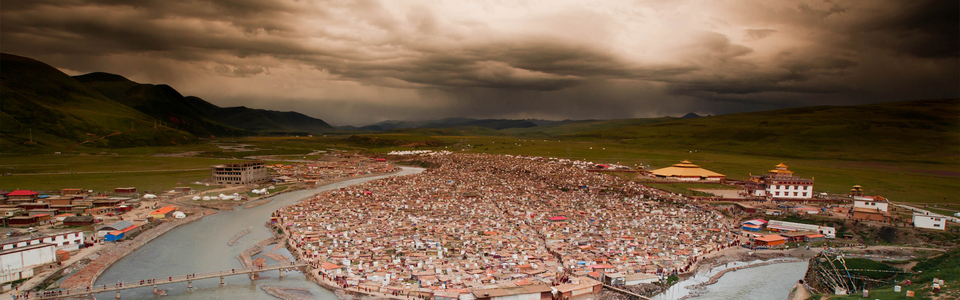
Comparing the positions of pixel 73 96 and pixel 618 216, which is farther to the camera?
pixel 73 96

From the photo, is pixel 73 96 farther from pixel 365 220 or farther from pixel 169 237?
pixel 365 220

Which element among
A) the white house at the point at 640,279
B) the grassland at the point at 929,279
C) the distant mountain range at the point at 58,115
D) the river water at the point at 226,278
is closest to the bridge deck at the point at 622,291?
the white house at the point at 640,279

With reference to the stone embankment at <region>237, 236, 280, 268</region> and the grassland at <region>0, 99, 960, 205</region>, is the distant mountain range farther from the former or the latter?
the stone embankment at <region>237, 236, 280, 268</region>

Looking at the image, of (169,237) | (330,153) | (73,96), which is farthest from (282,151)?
(169,237)

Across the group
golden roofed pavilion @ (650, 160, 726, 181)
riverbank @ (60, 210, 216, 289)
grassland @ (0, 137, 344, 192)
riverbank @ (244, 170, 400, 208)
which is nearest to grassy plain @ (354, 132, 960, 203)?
golden roofed pavilion @ (650, 160, 726, 181)

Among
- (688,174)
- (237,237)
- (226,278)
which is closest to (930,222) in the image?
(688,174)

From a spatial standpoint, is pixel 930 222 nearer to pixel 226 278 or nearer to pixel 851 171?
pixel 851 171
